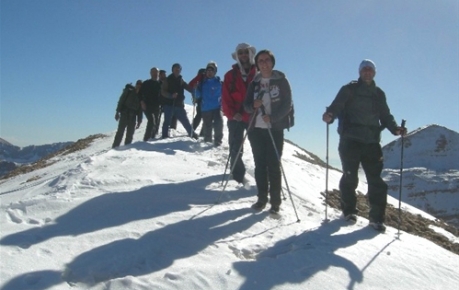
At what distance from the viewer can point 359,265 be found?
4977mm

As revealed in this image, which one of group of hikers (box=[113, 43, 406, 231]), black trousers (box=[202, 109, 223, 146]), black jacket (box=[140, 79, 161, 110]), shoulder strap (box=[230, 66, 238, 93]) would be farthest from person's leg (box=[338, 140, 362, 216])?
black jacket (box=[140, 79, 161, 110])

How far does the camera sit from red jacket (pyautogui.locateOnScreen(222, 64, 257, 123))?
25.2 feet

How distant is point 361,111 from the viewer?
22.1 ft

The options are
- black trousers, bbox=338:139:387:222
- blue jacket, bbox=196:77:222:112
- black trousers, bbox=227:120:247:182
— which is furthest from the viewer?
blue jacket, bbox=196:77:222:112

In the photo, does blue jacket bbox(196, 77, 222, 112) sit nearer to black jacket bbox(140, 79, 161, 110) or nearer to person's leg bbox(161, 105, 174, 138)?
person's leg bbox(161, 105, 174, 138)

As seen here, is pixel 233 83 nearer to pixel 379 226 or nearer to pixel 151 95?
pixel 379 226

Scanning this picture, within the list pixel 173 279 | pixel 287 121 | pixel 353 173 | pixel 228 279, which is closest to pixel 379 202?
pixel 353 173

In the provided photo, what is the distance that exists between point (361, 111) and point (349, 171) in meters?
1.03

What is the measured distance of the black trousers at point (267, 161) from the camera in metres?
6.48

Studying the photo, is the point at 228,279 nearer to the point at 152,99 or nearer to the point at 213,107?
the point at 213,107

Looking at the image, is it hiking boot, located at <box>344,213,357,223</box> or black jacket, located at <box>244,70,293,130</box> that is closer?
black jacket, located at <box>244,70,293,130</box>

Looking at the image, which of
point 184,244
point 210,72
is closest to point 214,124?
point 210,72

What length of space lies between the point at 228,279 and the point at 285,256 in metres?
1.03

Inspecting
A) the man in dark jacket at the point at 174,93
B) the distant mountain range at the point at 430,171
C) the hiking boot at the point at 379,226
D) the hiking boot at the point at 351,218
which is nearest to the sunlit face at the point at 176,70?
the man in dark jacket at the point at 174,93
